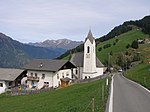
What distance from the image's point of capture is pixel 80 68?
82.7 m

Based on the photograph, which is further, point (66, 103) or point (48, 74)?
point (48, 74)

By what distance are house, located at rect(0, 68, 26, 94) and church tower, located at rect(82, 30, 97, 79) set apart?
20019 millimetres

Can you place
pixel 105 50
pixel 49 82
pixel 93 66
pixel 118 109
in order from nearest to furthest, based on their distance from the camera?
pixel 118 109
pixel 49 82
pixel 93 66
pixel 105 50

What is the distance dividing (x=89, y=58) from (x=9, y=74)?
25.2 meters

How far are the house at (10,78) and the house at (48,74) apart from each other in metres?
1.67

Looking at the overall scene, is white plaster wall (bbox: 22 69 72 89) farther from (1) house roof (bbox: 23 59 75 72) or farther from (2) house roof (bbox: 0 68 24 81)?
(2) house roof (bbox: 0 68 24 81)

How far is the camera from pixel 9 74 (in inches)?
2628

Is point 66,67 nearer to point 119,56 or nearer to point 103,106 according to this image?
point 103,106

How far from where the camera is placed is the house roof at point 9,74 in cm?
6475

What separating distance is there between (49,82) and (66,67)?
637cm

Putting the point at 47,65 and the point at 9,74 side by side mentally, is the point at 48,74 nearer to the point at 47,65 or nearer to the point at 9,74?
the point at 47,65

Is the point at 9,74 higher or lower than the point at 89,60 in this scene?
lower

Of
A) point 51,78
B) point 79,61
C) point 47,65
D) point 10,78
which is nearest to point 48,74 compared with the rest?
point 51,78

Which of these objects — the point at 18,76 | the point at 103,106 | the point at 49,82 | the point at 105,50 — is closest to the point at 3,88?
the point at 18,76
